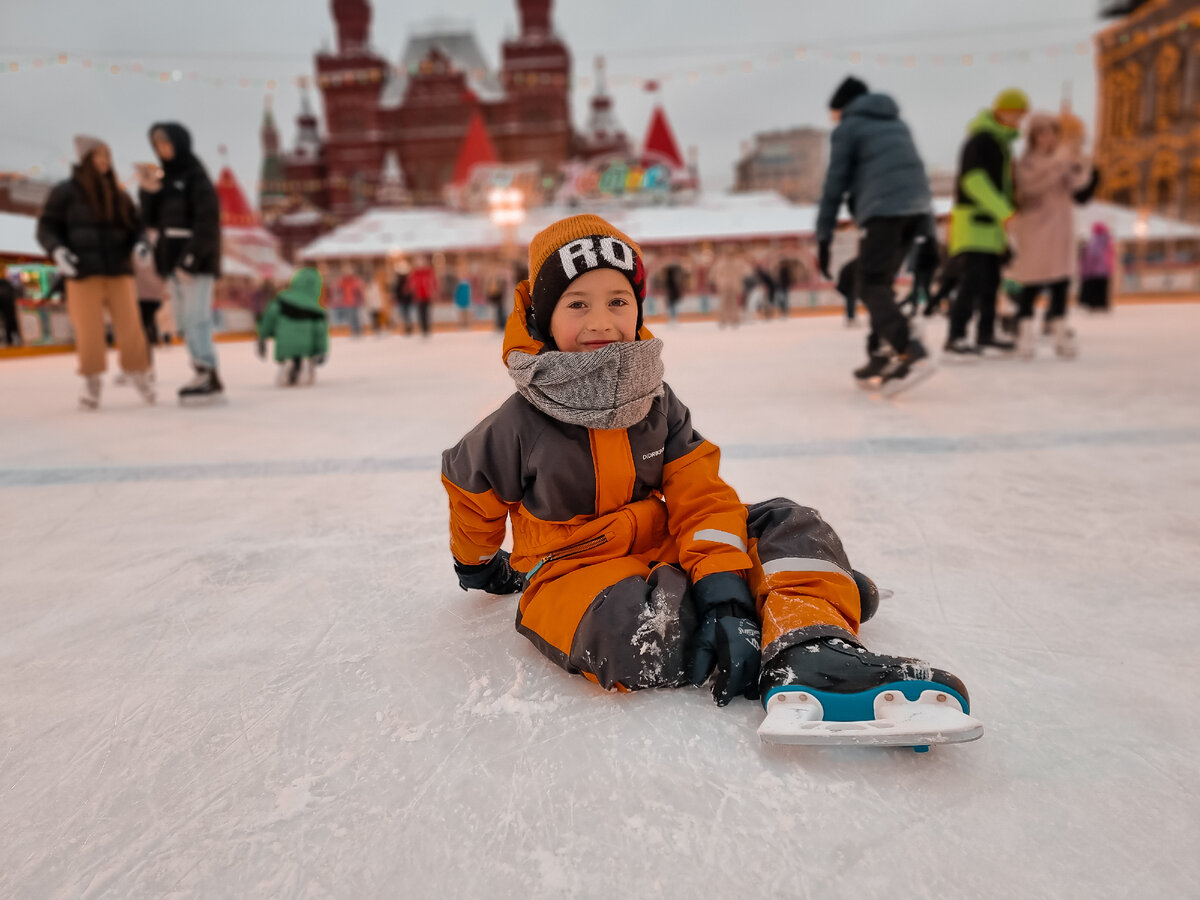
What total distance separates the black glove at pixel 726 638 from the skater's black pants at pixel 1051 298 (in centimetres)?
Answer: 475

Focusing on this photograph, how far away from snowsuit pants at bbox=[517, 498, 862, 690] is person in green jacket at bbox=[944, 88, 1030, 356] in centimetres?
396

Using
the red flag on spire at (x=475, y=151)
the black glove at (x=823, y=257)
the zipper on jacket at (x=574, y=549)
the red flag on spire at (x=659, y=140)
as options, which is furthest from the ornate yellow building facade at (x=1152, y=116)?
the zipper on jacket at (x=574, y=549)

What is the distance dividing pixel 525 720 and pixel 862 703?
0.37 m

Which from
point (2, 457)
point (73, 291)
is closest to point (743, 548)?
point (2, 457)

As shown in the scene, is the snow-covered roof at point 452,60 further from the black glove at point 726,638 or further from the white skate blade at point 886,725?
the white skate blade at point 886,725

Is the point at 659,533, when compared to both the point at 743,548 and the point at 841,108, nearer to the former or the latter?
the point at 743,548

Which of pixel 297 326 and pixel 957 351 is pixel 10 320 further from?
pixel 957 351

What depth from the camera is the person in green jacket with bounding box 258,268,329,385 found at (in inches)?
205

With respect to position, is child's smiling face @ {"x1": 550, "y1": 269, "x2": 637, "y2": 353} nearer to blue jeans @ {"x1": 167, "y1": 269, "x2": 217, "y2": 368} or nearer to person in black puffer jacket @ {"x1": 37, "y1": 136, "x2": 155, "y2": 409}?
blue jeans @ {"x1": 167, "y1": 269, "x2": 217, "y2": 368}

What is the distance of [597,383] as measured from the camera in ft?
3.26

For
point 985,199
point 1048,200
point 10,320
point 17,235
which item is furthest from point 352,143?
point 985,199

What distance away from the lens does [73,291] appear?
3818 mm

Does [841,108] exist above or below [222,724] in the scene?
above

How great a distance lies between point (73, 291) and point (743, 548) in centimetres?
414
